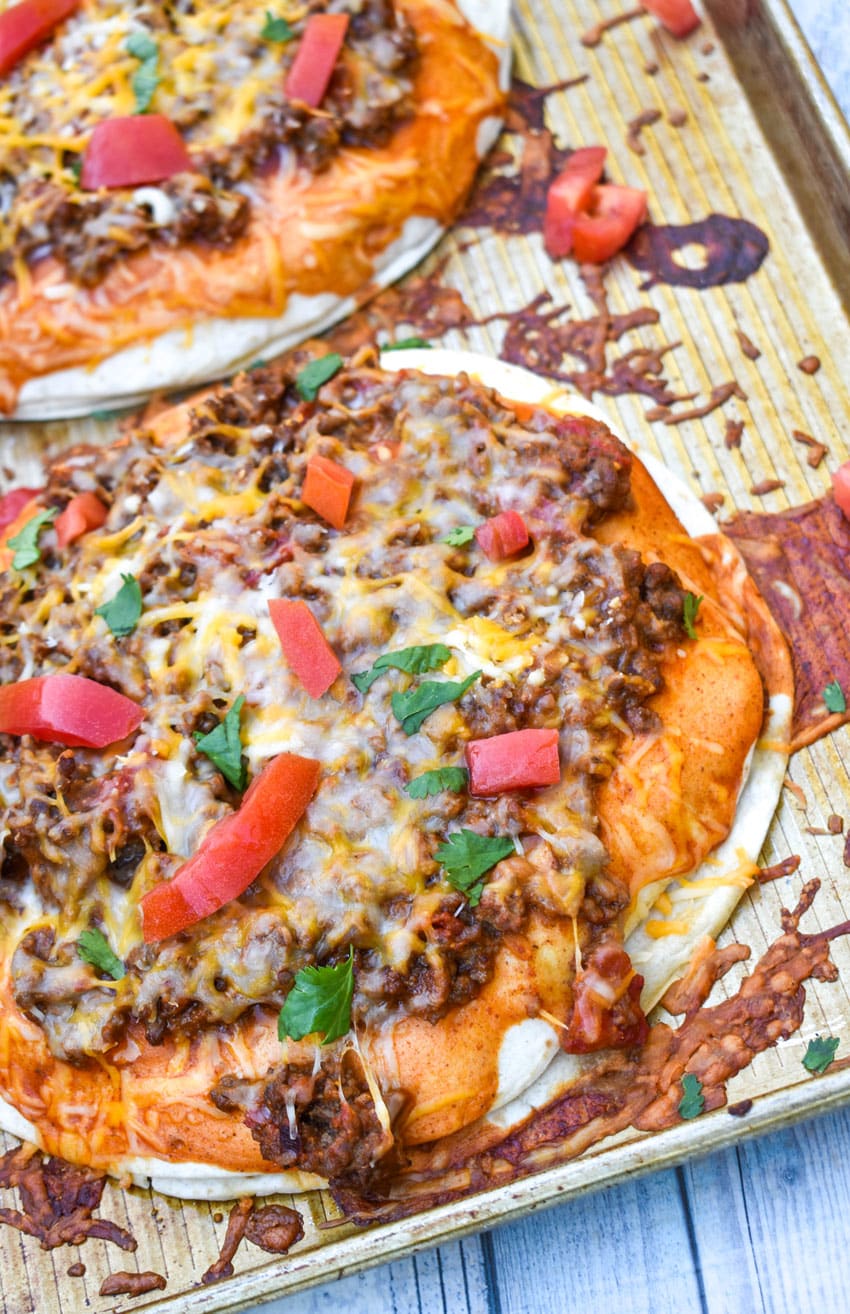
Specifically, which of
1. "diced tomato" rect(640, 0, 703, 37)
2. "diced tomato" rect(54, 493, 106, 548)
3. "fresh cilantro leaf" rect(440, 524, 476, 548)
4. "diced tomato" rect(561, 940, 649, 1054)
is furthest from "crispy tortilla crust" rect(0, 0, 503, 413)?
"diced tomato" rect(561, 940, 649, 1054)

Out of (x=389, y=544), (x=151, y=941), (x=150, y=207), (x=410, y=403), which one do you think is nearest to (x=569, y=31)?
(x=150, y=207)

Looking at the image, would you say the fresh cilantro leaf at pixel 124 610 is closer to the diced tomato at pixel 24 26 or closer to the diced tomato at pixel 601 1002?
the diced tomato at pixel 601 1002

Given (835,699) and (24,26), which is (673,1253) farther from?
(24,26)

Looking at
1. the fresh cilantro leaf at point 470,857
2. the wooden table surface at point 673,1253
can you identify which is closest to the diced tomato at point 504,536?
the fresh cilantro leaf at point 470,857

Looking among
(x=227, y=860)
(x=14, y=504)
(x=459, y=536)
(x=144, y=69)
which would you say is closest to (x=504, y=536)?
(x=459, y=536)

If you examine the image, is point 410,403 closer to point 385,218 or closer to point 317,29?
point 385,218

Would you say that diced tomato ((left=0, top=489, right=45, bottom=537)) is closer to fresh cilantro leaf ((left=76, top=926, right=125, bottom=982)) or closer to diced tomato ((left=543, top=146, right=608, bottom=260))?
fresh cilantro leaf ((left=76, top=926, right=125, bottom=982))
